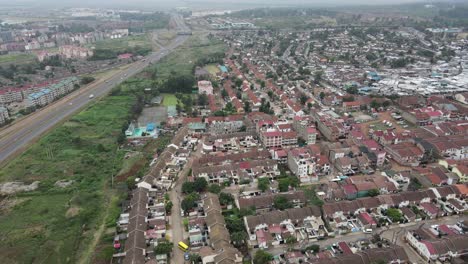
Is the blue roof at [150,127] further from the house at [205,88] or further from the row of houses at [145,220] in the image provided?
the house at [205,88]

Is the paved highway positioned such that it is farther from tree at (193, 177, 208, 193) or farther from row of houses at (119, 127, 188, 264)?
tree at (193, 177, 208, 193)

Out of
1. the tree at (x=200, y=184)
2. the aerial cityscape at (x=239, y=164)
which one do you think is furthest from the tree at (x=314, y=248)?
the tree at (x=200, y=184)

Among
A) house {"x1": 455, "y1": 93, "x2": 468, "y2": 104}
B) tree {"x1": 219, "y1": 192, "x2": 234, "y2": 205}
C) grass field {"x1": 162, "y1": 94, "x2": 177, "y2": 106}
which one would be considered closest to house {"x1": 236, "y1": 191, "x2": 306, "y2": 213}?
tree {"x1": 219, "y1": 192, "x2": 234, "y2": 205}

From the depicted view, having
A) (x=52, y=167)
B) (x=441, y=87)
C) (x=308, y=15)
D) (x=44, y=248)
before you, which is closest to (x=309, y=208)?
(x=44, y=248)

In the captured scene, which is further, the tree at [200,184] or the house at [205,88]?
the house at [205,88]

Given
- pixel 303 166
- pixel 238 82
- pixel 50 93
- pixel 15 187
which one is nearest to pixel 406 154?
pixel 303 166

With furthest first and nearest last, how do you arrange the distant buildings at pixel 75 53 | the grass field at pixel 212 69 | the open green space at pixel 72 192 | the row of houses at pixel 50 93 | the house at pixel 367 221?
the distant buildings at pixel 75 53, the grass field at pixel 212 69, the row of houses at pixel 50 93, the house at pixel 367 221, the open green space at pixel 72 192

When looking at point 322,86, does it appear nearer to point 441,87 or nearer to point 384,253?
point 441,87
